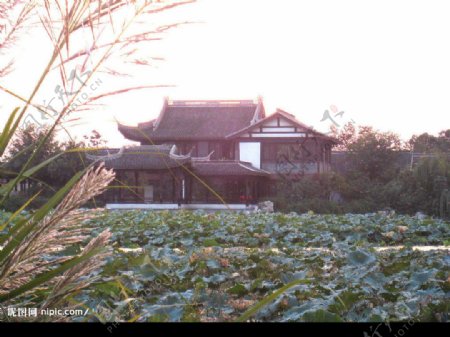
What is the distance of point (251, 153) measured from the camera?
89.7 feet

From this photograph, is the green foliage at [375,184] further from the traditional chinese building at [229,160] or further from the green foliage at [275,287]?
the green foliage at [275,287]

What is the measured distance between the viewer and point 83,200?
1137mm

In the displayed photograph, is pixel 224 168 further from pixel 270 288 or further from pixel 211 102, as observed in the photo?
pixel 270 288

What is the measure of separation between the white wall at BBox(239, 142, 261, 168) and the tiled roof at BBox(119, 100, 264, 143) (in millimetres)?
1199

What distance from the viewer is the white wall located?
89.4 ft

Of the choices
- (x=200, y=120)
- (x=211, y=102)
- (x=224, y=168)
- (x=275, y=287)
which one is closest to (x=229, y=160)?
(x=224, y=168)

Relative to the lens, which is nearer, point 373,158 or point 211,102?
point 373,158

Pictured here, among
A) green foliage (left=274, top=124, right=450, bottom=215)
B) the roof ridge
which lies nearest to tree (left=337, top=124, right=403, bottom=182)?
green foliage (left=274, top=124, right=450, bottom=215)

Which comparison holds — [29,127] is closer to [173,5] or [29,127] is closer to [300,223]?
[173,5]

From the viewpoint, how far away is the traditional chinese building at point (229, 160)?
25.8m

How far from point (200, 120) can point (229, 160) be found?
389 cm

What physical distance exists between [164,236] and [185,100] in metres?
25.2

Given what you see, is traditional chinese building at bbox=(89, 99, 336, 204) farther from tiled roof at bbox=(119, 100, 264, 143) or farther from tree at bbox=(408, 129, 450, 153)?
tree at bbox=(408, 129, 450, 153)
